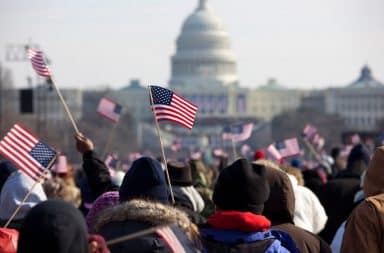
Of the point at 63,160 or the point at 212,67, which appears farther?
the point at 212,67

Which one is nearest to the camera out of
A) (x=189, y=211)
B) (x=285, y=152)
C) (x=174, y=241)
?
(x=174, y=241)

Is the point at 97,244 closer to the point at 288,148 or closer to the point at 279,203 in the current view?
the point at 279,203

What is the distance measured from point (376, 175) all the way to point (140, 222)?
1481mm

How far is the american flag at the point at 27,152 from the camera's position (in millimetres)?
8148

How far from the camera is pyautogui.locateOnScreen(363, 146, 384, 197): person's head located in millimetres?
7207

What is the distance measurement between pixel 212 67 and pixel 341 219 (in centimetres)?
17199

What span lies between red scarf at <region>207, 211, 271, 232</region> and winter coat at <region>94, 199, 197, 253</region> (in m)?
0.45

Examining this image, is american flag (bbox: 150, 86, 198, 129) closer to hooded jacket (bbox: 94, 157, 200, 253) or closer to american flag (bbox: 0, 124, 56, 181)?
american flag (bbox: 0, 124, 56, 181)

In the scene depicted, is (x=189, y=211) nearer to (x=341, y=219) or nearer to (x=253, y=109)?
(x=341, y=219)

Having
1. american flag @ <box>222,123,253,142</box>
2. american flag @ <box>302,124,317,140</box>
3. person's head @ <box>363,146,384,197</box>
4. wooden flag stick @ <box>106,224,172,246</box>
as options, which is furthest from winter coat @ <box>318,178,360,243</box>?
american flag @ <box>302,124,317,140</box>

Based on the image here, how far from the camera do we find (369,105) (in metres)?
170

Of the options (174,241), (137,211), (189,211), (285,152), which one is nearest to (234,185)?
(137,211)

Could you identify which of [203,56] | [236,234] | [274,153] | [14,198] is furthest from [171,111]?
[203,56]

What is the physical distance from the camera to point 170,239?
18.3 ft
